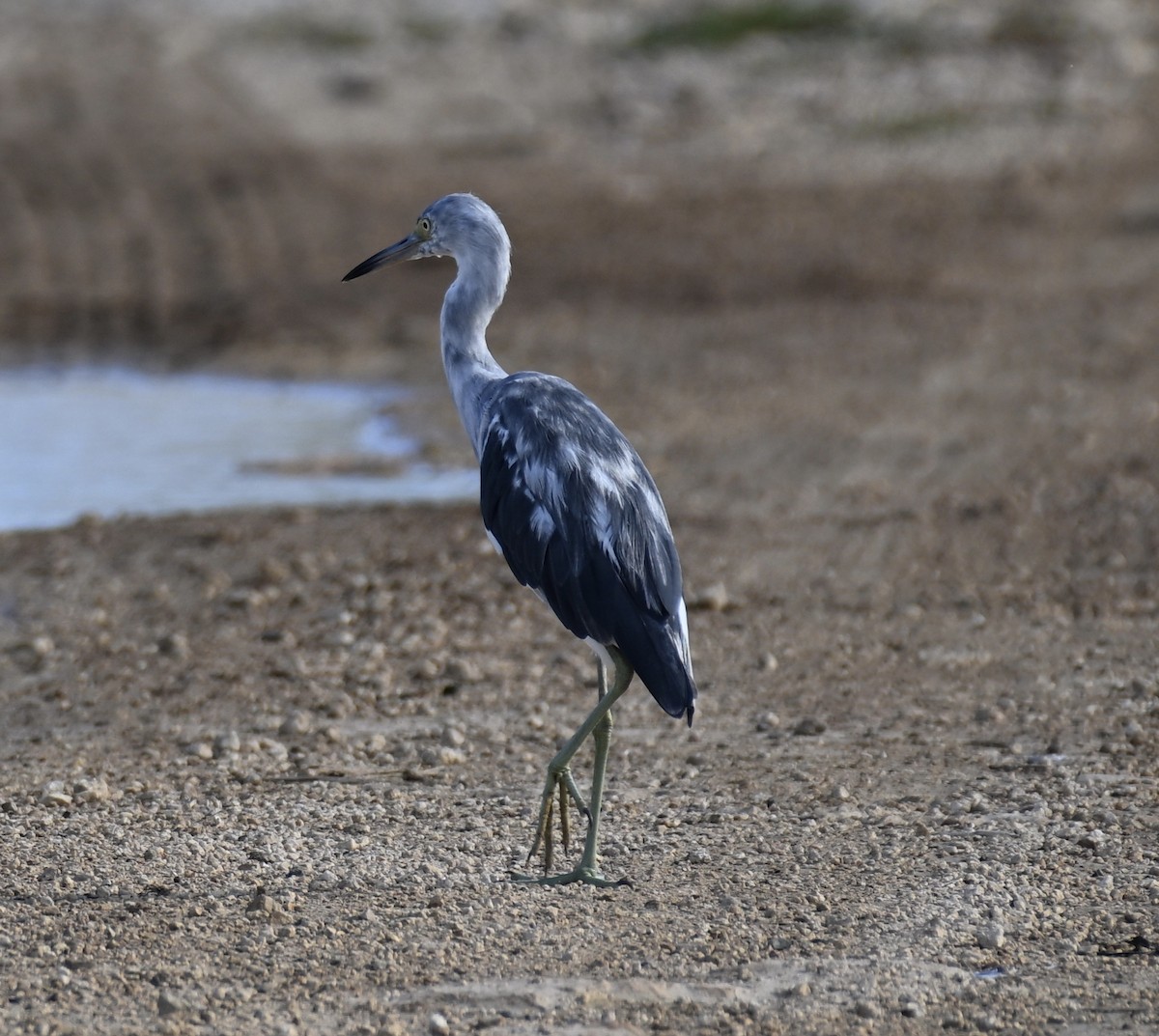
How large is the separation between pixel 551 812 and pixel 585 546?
77cm

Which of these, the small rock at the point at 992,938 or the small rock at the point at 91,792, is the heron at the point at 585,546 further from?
the small rock at the point at 91,792

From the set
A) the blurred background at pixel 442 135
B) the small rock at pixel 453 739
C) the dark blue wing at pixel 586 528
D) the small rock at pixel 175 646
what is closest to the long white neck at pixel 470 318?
the dark blue wing at pixel 586 528

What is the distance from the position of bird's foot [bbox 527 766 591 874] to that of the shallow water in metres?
4.63

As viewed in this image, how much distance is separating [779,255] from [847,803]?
11.2 meters

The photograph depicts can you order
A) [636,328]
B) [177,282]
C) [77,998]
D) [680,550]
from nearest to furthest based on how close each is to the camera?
[77,998] < [680,550] < [636,328] < [177,282]

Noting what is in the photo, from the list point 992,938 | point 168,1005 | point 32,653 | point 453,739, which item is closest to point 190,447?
point 32,653

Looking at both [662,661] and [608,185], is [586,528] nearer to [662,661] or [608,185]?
[662,661]

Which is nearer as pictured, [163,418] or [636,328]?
[163,418]

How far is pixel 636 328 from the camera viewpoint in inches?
567

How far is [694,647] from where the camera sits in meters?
7.64

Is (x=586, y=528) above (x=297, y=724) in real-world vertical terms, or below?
above

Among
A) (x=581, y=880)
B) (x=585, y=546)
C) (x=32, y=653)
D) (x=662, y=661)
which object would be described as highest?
(x=585, y=546)

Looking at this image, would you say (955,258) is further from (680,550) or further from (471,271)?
(471,271)

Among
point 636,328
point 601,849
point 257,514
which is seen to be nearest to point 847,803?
point 601,849
